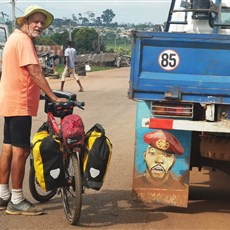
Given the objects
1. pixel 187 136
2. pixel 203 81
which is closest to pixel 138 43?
pixel 203 81

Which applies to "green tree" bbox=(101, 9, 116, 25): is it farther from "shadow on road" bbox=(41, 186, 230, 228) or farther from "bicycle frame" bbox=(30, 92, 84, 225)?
"bicycle frame" bbox=(30, 92, 84, 225)

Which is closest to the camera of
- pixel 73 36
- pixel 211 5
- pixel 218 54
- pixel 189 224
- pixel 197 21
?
pixel 218 54

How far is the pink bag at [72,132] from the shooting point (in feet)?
15.9

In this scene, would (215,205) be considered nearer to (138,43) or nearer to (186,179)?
(186,179)

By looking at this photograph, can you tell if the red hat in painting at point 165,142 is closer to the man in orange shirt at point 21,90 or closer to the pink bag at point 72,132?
the pink bag at point 72,132

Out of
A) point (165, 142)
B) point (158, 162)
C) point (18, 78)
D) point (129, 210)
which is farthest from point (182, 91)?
point (18, 78)

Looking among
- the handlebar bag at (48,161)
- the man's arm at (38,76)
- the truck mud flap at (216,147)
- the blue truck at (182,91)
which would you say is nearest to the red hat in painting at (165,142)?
the blue truck at (182,91)

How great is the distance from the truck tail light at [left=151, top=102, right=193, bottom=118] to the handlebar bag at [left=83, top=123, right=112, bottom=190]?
20.6 inches

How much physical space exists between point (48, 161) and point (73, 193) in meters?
0.38

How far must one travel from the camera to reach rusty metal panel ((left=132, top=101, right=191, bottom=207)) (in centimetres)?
509

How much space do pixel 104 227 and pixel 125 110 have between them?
8910 mm

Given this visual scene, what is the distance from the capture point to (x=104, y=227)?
4836 mm

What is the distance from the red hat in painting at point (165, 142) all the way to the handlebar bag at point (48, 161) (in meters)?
0.85

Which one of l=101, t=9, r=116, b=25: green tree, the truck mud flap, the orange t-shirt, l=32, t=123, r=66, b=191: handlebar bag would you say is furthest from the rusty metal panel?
l=101, t=9, r=116, b=25: green tree
